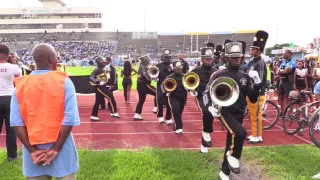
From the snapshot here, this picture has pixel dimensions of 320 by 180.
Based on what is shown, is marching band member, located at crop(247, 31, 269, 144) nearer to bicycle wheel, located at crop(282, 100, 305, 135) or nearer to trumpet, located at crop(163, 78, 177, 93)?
bicycle wheel, located at crop(282, 100, 305, 135)

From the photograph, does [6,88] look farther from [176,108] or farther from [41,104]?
[176,108]

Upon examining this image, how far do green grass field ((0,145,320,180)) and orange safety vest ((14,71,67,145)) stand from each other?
80.0 inches

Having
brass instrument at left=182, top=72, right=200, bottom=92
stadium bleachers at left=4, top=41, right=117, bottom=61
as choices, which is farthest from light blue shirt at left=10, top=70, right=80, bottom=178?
stadium bleachers at left=4, top=41, right=117, bottom=61

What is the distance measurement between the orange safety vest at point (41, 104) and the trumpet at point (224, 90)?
219cm

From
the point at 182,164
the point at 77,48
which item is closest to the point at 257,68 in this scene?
the point at 182,164

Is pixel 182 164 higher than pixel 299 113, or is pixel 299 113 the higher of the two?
pixel 299 113

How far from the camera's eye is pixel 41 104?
2.39 m

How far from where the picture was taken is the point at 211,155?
532 centimetres

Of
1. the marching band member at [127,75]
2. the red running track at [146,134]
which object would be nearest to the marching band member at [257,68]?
the red running track at [146,134]

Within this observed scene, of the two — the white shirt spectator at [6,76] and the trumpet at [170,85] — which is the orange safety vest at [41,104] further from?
the trumpet at [170,85]

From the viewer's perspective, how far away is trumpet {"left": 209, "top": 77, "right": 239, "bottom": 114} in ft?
13.1

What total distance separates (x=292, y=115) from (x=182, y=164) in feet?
11.2

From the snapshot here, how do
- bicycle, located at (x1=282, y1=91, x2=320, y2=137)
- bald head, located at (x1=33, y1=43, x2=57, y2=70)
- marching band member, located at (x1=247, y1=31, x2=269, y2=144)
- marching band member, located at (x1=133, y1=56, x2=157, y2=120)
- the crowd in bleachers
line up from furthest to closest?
1. the crowd in bleachers
2. marching band member, located at (x1=133, y1=56, x2=157, y2=120)
3. bicycle, located at (x1=282, y1=91, x2=320, y2=137)
4. marching band member, located at (x1=247, y1=31, x2=269, y2=144)
5. bald head, located at (x1=33, y1=43, x2=57, y2=70)

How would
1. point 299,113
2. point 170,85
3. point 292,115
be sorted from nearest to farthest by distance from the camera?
point 299,113, point 292,115, point 170,85
